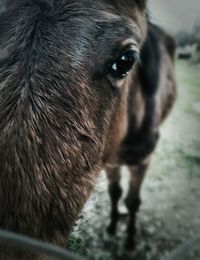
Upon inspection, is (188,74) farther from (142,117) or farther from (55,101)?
(55,101)

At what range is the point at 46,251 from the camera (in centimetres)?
94

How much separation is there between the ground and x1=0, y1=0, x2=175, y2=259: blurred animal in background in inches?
45.7

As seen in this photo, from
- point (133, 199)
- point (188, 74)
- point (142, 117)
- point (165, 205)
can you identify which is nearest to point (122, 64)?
point (142, 117)

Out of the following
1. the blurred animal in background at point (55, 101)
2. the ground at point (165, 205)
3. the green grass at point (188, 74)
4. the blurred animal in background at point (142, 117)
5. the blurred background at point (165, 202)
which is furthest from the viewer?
the green grass at point (188, 74)

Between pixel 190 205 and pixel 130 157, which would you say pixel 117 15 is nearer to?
pixel 130 157

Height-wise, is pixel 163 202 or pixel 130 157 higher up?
pixel 130 157

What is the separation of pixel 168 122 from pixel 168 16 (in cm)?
467

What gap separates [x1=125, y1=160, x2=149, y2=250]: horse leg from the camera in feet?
14.2

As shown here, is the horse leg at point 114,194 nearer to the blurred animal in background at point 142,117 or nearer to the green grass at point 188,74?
the blurred animal in background at point 142,117

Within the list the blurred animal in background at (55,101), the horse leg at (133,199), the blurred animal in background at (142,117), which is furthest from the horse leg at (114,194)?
the blurred animal in background at (55,101)

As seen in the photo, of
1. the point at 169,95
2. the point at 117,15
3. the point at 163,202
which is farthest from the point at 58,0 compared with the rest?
the point at 163,202

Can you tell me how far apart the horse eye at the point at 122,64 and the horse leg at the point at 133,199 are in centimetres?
237

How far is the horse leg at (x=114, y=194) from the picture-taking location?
4.50 m

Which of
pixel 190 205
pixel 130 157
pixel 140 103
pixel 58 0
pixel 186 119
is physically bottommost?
pixel 186 119
